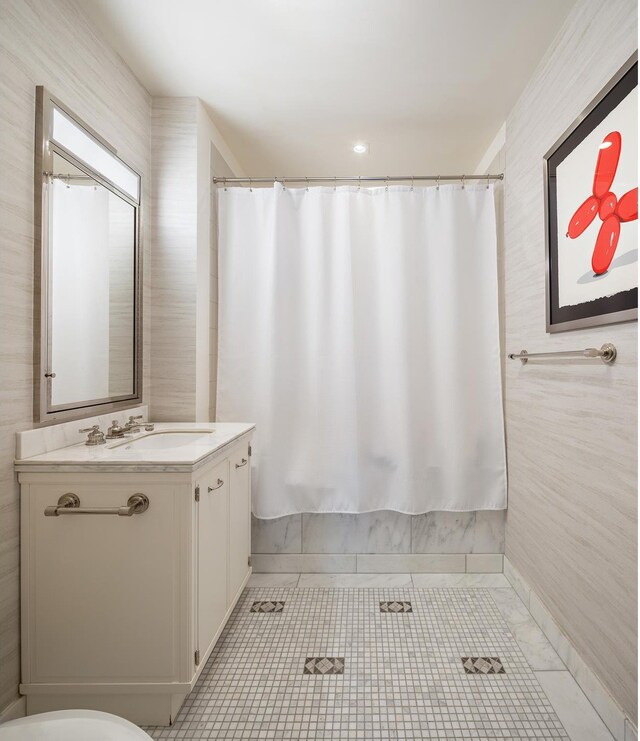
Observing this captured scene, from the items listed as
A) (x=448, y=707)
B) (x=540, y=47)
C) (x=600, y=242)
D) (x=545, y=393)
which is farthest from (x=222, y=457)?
(x=540, y=47)

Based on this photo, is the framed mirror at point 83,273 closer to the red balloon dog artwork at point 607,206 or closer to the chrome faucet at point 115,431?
the chrome faucet at point 115,431

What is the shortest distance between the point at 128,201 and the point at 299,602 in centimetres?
201

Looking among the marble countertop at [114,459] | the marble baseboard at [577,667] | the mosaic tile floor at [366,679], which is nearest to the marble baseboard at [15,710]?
the mosaic tile floor at [366,679]

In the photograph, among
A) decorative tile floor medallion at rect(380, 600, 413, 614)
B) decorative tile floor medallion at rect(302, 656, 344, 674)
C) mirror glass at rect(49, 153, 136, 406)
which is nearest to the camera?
mirror glass at rect(49, 153, 136, 406)

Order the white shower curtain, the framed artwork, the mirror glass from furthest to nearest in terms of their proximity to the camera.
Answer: the white shower curtain, the mirror glass, the framed artwork

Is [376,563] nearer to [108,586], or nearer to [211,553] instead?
[211,553]

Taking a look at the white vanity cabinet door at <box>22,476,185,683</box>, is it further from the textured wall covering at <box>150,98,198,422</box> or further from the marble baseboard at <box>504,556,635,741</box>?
the marble baseboard at <box>504,556,635,741</box>

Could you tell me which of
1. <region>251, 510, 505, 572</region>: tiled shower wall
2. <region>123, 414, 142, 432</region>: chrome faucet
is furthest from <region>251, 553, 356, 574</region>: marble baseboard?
<region>123, 414, 142, 432</region>: chrome faucet

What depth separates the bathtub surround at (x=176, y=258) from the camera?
2174mm

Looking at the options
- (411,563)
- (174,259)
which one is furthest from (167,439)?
(411,563)

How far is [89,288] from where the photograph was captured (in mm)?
1704

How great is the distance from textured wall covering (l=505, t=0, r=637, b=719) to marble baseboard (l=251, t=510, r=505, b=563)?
1.03 ft

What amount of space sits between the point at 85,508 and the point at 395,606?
1460 mm

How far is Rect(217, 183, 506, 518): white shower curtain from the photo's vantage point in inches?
90.1
